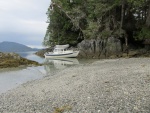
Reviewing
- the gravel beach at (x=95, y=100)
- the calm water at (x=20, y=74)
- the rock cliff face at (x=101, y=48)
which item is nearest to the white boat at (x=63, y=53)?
the rock cliff face at (x=101, y=48)

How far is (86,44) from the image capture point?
4169 centimetres

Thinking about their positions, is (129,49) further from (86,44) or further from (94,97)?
(94,97)

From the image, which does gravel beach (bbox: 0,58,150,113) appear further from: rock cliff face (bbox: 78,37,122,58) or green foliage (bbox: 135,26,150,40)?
rock cliff face (bbox: 78,37,122,58)

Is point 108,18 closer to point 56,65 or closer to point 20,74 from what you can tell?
point 56,65

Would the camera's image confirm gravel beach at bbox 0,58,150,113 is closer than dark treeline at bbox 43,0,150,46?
Yes

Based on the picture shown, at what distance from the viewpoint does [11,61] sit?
31781 millimetres

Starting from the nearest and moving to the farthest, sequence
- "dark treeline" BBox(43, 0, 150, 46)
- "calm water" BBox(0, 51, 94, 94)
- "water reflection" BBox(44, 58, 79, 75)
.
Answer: "calm water" BBox(0, 51, 94, 94), "water reflection" BBox(44, 58, 79, 75), "dark treeline" BBox(43, 0, 150, 46)

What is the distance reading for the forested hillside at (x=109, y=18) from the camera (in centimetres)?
3469

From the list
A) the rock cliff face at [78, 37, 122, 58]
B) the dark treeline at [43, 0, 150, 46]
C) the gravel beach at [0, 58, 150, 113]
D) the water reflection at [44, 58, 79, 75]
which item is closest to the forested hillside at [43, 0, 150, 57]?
the dark treeline at [43, 0, 150, 46]

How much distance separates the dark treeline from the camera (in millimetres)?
34688

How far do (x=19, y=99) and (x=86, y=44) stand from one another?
3148 centimetres

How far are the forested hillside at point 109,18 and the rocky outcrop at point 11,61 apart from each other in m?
11.2

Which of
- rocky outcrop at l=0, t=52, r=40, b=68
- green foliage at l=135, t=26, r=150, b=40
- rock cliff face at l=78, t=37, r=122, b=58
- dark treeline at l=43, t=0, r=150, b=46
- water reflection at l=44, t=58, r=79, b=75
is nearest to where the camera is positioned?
water reflection at l=44, t=58, r=79, b=75

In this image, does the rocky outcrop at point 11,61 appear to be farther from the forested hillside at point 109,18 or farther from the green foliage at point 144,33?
the green foliage at point 144,33
